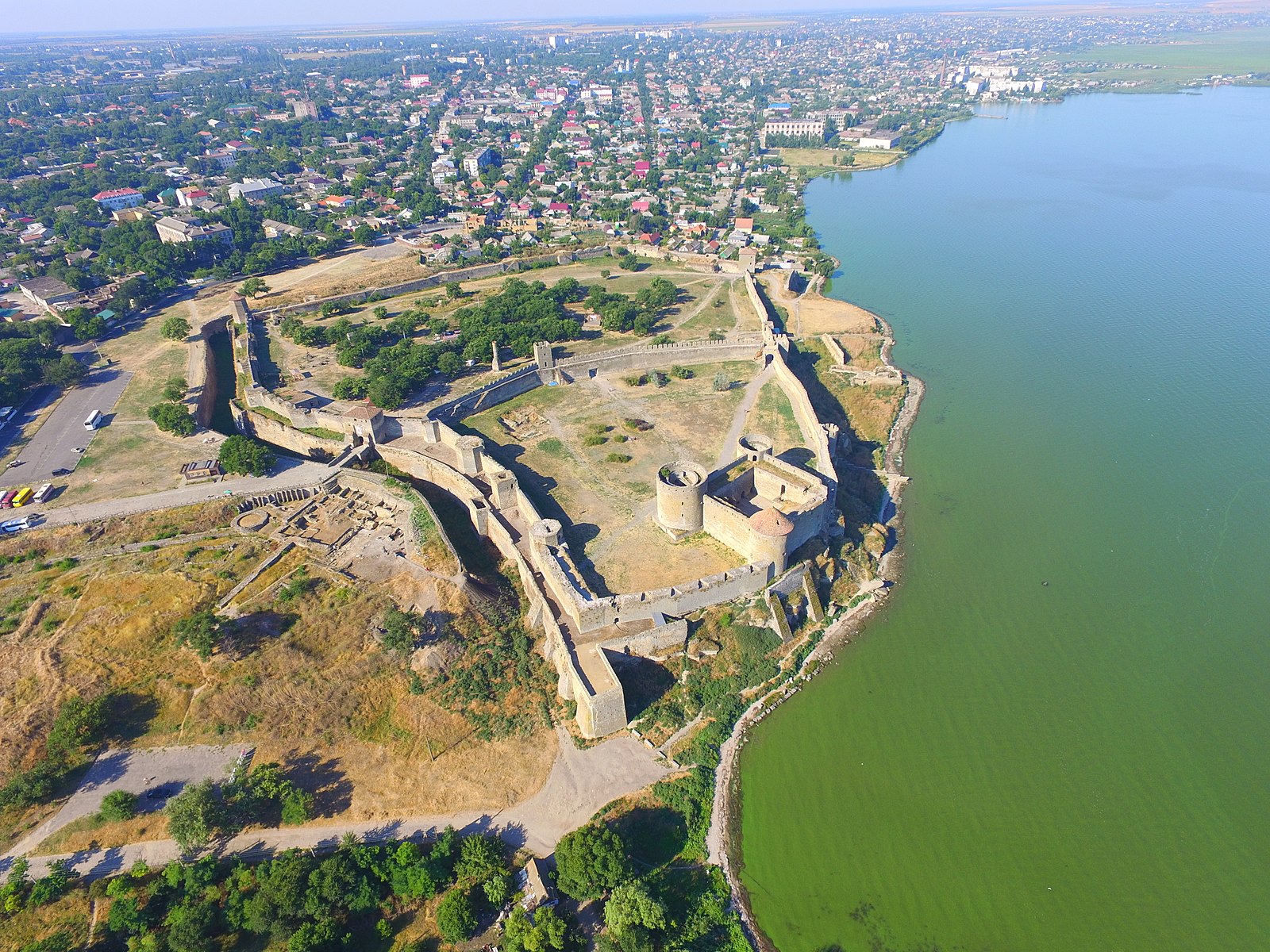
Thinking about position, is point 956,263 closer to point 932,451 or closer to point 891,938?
point 932,451

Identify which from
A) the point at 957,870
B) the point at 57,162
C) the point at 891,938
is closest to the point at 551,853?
the point at 891,938

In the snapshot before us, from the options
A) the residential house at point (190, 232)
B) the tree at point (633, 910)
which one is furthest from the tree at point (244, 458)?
the residential house at point (190, 232)

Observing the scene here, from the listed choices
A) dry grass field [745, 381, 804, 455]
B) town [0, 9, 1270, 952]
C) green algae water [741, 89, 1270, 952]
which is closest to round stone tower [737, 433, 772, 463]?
town [0, 9, 1270, 952]

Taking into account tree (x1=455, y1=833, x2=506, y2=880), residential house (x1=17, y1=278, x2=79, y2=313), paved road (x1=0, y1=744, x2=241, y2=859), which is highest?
residential house (x1=17, y1=278, x2=79, y2=313)

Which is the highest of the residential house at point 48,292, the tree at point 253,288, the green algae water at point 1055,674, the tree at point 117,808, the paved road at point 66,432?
the residential house at point 48,292

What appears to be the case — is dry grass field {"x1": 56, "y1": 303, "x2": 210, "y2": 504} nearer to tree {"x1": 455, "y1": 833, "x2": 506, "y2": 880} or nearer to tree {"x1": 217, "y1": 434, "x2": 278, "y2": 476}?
tree {"x1": 217, "y1": 434, "x2": 278, "y2": 476}

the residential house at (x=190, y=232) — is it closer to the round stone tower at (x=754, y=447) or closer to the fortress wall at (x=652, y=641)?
the round stone tower at (x=754, y=447)

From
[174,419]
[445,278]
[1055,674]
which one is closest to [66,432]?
[174,419]
